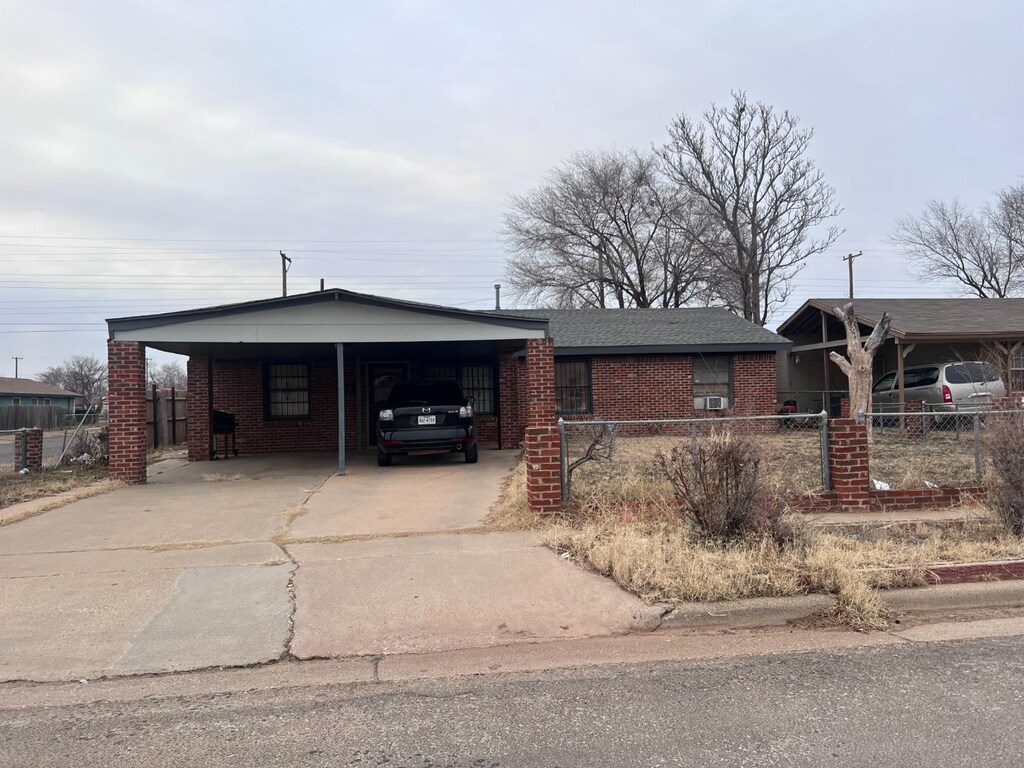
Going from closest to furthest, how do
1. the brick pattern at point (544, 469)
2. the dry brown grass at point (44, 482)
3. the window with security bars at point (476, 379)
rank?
the brick pattern at point (544, 469) → the dry brown grass at point (44, 482) → the window with security bars at point (476, 379)

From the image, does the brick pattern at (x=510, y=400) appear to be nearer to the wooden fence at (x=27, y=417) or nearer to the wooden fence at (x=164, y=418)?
the wooden fence at (x=164, y=418)

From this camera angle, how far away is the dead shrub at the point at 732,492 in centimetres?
630

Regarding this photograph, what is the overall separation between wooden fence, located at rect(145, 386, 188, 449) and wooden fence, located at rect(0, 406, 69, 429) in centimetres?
1581

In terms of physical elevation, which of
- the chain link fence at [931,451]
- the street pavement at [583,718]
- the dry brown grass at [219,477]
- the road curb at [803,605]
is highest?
the chain link fence at [931,451]

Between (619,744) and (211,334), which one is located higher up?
(211,334)

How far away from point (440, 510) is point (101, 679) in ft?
15.9

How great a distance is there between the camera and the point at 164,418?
19875mm

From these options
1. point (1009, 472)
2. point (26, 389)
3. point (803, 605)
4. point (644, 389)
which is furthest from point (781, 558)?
point (26, 389)

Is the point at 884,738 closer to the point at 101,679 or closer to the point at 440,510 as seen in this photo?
the point at 101,679

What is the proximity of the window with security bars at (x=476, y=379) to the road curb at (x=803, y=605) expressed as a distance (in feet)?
40.5

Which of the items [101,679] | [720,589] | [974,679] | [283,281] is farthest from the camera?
[283,281]

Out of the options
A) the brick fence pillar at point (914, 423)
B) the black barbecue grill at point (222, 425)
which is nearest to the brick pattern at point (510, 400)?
the black barbecue grill at point (222, 425)

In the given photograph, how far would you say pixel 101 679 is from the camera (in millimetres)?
4398

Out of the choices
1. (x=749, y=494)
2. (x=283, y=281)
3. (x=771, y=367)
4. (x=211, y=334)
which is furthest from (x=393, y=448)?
(x=283, y=281)
